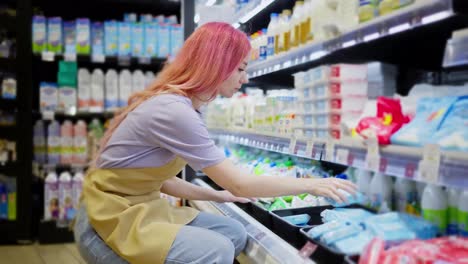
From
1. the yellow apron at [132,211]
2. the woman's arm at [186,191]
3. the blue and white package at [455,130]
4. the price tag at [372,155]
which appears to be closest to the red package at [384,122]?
the price tag at [372,155]

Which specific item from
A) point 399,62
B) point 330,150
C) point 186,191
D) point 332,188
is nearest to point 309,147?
point 330,150

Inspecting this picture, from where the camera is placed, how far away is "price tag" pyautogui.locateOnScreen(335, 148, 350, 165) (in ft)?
4.43

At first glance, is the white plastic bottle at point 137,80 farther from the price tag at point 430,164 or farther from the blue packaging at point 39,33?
the price tag at point 430,164

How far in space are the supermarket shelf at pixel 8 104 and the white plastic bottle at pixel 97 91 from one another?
0.62 m

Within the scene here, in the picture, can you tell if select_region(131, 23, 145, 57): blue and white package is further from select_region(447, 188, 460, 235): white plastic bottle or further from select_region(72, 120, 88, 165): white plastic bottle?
select_region(447, 188, 460, 235): white plastic bottle

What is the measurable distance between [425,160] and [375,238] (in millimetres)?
293

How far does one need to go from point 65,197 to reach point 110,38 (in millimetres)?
1389

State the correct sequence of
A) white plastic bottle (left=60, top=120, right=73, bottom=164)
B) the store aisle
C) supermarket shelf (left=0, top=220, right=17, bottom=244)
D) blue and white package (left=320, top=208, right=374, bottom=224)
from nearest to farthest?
blue and white package (left=320, top=208, right=374, bottom=224)
the store aisle
supermarket shelf (left=0, top=220, right=17, bottom=244)
white plastic bottle (left=60, top=120, right=73, bottom=164)

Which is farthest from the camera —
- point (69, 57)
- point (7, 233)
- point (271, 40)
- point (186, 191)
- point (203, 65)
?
point (69, 57)

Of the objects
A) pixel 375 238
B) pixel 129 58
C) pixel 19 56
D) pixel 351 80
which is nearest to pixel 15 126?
pixel 19 56

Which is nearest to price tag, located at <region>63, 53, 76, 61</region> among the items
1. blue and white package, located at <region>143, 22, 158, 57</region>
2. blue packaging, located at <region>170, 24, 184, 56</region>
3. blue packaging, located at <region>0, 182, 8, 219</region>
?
blue and white package, located at <region>143, 22, 158, 57</region>

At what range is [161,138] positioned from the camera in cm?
157

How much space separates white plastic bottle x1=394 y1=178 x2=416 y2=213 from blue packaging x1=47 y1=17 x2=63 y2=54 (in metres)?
3.11

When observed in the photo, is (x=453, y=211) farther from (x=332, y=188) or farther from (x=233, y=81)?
(x=233, y=81)
